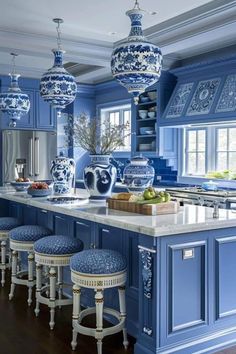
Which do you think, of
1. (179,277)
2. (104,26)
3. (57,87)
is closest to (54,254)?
(179,277)

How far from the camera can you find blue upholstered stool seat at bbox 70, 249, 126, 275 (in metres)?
2.82

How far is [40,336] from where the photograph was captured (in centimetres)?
321

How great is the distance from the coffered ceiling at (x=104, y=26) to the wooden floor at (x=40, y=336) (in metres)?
3.04

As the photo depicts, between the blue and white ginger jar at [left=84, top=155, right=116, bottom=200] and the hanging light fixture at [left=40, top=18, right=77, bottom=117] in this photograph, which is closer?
the blue and white ginger jar at [left=84, top=155, right=116, bottom=200]

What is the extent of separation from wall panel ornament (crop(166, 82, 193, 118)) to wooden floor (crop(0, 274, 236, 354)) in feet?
11.7

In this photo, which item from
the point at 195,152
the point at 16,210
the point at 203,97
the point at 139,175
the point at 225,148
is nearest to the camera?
the point at 139,175

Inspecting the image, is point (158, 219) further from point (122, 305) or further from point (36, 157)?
point (36, 157)

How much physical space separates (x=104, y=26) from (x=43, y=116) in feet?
10.8

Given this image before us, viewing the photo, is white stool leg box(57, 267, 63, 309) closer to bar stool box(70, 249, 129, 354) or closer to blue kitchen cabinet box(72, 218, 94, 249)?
blue kitchen cabinet box(72, 218, 94, 249)

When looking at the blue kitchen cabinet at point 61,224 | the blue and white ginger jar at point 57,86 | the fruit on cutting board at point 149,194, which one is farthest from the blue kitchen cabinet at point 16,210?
the fruit on cutting board at point 149,194

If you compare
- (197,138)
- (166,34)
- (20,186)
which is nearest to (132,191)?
(20,186)

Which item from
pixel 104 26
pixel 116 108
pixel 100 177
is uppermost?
pixel 104 26

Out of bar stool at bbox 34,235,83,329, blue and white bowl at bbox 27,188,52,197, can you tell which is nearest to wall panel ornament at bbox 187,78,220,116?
blue and white bowl at bbox 27,188,52,197

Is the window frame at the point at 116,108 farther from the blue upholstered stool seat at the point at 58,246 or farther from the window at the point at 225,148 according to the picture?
the blue upholstered stool seat at the point at 58,246
